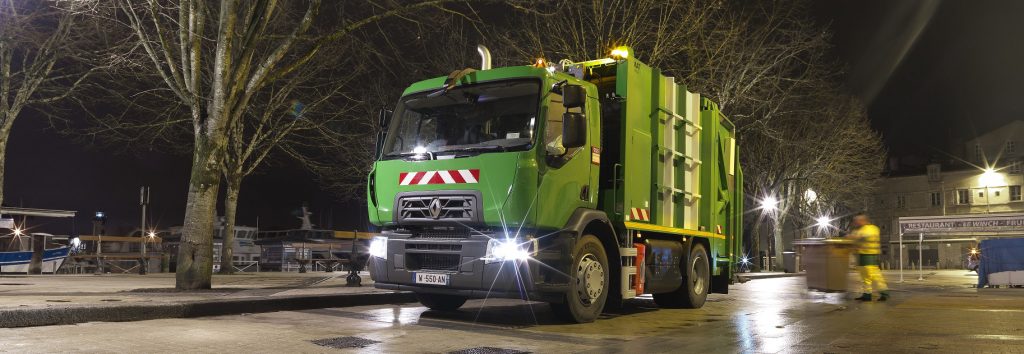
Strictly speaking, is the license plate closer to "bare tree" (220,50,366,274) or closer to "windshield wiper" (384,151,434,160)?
"windshield wiper" (384,151,434,160)

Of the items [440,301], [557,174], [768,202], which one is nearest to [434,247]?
[557,174]

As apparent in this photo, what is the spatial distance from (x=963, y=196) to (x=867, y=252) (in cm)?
6080

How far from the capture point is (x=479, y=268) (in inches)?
347

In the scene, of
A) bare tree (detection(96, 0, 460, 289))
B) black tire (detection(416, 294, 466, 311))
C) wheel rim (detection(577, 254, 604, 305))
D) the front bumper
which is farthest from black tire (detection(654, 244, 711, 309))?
bare tree (detection(96, 0, 460, 289))

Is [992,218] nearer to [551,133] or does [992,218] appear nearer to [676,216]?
[676,216]

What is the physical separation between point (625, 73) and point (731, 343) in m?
3.92

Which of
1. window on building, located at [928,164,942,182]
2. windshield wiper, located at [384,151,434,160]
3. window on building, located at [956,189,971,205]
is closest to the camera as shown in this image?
windshield wiper, located at [384,151,434,160]

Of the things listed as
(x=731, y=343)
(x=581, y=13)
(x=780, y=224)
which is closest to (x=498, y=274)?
(x=731, y=343)

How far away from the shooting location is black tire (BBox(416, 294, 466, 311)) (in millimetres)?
11148

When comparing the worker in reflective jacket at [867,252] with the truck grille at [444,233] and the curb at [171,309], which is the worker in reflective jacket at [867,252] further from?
the truck grille at [444,233]

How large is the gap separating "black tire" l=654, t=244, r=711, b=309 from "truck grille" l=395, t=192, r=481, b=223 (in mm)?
4618

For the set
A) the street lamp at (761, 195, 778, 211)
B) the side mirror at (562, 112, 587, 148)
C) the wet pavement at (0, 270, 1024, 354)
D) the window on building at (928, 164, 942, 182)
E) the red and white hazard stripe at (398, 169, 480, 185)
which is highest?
the window on building at (928, 164, 942, 182)

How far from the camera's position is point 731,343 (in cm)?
788

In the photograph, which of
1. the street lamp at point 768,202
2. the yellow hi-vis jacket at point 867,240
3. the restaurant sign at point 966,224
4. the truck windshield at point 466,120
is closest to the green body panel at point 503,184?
the truck windshield at point 466,120
